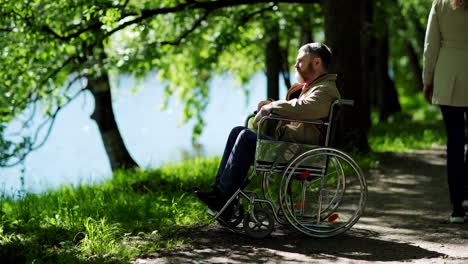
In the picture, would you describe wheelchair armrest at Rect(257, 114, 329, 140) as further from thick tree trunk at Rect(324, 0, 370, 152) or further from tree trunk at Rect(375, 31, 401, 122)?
tree trunk at Rect(375, 31, 401, 122)

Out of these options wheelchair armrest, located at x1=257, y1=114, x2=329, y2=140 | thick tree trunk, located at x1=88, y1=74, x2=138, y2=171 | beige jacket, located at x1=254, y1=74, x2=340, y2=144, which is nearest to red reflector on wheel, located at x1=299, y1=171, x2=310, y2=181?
beige jacket, located at x1=254, y1=74, x2=340, y2=144

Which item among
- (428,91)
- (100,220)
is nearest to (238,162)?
(100,220)

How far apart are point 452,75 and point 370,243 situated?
1.50m

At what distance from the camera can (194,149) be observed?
1820 cm

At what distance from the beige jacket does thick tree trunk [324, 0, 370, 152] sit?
3945 millimetres

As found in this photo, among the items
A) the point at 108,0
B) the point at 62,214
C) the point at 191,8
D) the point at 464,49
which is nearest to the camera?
the point at 464,49

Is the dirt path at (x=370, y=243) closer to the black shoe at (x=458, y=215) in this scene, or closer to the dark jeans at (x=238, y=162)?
the black shoe at (x=458, y=215)

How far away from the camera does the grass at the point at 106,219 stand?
532 centimetres

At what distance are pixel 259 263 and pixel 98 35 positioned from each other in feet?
18.5

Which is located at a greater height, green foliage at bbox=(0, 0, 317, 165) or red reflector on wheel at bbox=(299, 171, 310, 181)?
green foliage at bbox=(0, 0, 317, 165)

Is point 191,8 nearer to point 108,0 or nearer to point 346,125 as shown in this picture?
point 108,0

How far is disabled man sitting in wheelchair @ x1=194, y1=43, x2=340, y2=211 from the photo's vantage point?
5.66 m

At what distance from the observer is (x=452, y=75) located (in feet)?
20.2

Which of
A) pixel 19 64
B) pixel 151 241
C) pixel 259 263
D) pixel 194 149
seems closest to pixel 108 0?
pixel 19 64
